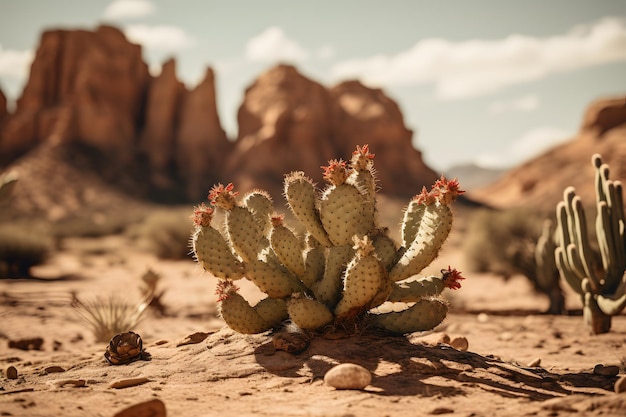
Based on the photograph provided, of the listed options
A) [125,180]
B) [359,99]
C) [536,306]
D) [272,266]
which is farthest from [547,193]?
[272,266]

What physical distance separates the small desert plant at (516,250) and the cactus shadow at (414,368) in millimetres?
5853

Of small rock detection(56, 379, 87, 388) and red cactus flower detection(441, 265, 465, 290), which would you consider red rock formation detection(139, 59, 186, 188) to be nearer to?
small rock detection(56, 379, 87, 388)

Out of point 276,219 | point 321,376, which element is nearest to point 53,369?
point 276,219

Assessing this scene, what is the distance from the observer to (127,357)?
5.51 m

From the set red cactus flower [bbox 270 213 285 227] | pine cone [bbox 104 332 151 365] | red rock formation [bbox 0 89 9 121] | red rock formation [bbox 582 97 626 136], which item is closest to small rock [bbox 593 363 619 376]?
red cactus flower [bbox 270 213 285 227]

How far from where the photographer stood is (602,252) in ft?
26.1

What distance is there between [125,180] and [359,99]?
20515 mm

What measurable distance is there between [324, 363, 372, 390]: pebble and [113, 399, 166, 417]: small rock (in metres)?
1.33

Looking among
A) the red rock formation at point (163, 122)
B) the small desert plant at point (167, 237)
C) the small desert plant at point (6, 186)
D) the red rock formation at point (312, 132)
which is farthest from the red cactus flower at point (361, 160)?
the red rock formation at point (163, 122)

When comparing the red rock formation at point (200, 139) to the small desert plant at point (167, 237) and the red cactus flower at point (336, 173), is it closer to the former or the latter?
the small desert plant at point (167, 237)

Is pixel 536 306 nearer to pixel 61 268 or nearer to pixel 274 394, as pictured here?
pixel 274 394

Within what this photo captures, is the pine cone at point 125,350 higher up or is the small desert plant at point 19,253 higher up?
the small desert plant at point 19,253

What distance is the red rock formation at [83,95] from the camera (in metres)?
40.0

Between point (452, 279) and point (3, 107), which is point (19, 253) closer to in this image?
point (452, 279)
